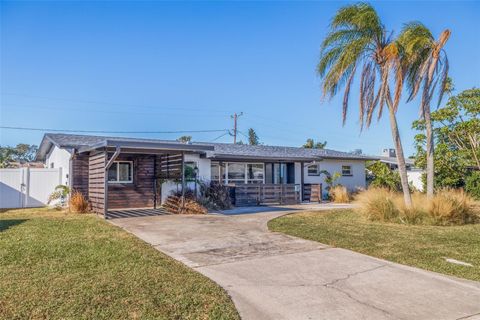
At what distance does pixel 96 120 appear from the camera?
34125 mm

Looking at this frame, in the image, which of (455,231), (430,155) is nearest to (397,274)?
(455,231)

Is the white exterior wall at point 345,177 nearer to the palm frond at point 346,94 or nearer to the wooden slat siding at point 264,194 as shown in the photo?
the wooden slat siding at point 264,194

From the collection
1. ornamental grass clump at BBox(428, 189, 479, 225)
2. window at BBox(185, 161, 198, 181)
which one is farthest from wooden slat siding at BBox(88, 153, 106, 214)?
ornamental grass clump at BBox(428, 189, 479, 225)

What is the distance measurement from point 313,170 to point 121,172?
37.9 ft

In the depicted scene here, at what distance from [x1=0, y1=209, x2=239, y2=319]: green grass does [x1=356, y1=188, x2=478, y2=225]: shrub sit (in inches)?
286

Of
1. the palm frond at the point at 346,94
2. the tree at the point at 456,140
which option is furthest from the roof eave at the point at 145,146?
the tree at the point at 456,140

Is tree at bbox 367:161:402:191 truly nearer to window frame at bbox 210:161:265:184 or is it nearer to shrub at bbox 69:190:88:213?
window frame at bbox 210:161:265:184

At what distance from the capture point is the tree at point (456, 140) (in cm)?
1891

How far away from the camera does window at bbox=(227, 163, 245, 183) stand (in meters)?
18.1

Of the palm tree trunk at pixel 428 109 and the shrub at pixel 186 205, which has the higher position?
the palm tree trunk at pixel 428 109

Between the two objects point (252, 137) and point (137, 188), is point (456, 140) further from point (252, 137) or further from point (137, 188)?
point (252, 137)

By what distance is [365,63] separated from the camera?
11.5 meters

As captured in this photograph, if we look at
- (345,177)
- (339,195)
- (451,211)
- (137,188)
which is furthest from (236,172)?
(451,211)

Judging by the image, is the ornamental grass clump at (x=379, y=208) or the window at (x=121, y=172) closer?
the ornamental grass clump at (x=379, y=208)
